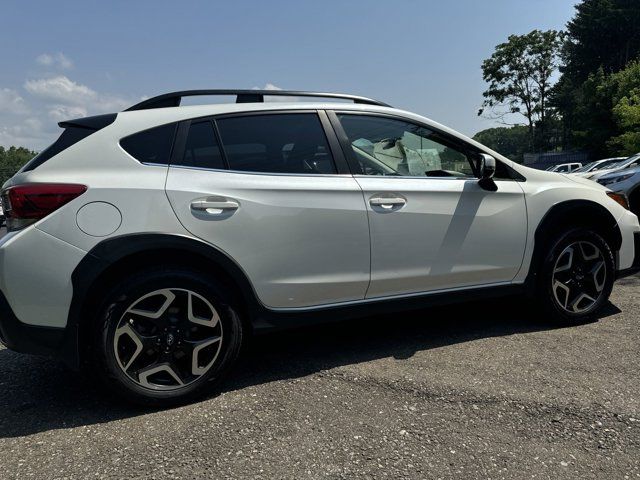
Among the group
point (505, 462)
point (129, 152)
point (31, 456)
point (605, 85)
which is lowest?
point (505, 462)

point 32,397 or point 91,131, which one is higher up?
point 91,131

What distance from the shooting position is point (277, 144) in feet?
9.71

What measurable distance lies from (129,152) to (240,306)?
1059mm

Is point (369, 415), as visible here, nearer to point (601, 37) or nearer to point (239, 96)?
point (239, 96)

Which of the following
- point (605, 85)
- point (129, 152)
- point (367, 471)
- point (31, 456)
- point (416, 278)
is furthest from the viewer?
point (605, 85)

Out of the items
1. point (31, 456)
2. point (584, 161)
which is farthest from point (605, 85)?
point (31, 456)

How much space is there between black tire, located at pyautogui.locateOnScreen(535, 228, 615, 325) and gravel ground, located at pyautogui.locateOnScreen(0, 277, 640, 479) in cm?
15

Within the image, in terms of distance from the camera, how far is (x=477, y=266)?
3371mm

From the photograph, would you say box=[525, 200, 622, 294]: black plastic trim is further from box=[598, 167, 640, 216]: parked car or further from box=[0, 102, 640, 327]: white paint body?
box=[598, 167, 640, 216]: parked car

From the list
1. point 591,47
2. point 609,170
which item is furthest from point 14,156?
point 609,170

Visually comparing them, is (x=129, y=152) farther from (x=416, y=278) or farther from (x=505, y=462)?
(x=505, y=462)

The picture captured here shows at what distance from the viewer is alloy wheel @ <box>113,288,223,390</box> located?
2.54 metres

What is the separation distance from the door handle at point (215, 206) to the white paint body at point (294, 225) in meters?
0.04

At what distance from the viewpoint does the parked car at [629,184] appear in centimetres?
643
